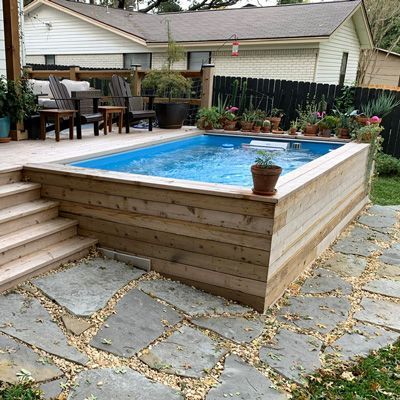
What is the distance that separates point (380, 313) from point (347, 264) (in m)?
0.94

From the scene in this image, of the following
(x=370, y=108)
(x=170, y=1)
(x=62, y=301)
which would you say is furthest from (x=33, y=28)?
(x=62, y=301)

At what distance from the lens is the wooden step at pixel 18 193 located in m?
3.38

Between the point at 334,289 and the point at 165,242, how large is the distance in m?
1.43

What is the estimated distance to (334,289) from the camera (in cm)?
350

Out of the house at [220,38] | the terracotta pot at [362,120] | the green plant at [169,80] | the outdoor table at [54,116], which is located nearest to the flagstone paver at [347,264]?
the terracotta pot at [362,120]

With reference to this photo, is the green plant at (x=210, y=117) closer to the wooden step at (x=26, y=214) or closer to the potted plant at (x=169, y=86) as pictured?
the potted plant at (x=169, y=86)

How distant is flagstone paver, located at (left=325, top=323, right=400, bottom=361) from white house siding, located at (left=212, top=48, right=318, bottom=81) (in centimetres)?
1097

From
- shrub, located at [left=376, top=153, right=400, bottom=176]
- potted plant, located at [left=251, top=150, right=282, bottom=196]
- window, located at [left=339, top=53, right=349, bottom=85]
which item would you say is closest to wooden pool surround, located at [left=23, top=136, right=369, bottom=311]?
potted plant, located at [left=251, top=150, right=282, bottom=196]

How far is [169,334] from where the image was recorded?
2.63 m

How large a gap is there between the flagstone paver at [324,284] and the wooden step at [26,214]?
2156 millimetres

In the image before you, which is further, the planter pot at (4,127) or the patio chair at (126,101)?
the patio chair at (126,101)

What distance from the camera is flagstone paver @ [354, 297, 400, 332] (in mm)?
3031

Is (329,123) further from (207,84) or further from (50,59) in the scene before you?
(50,59)

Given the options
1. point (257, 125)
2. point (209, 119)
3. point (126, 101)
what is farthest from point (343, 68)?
point (126, 101)
